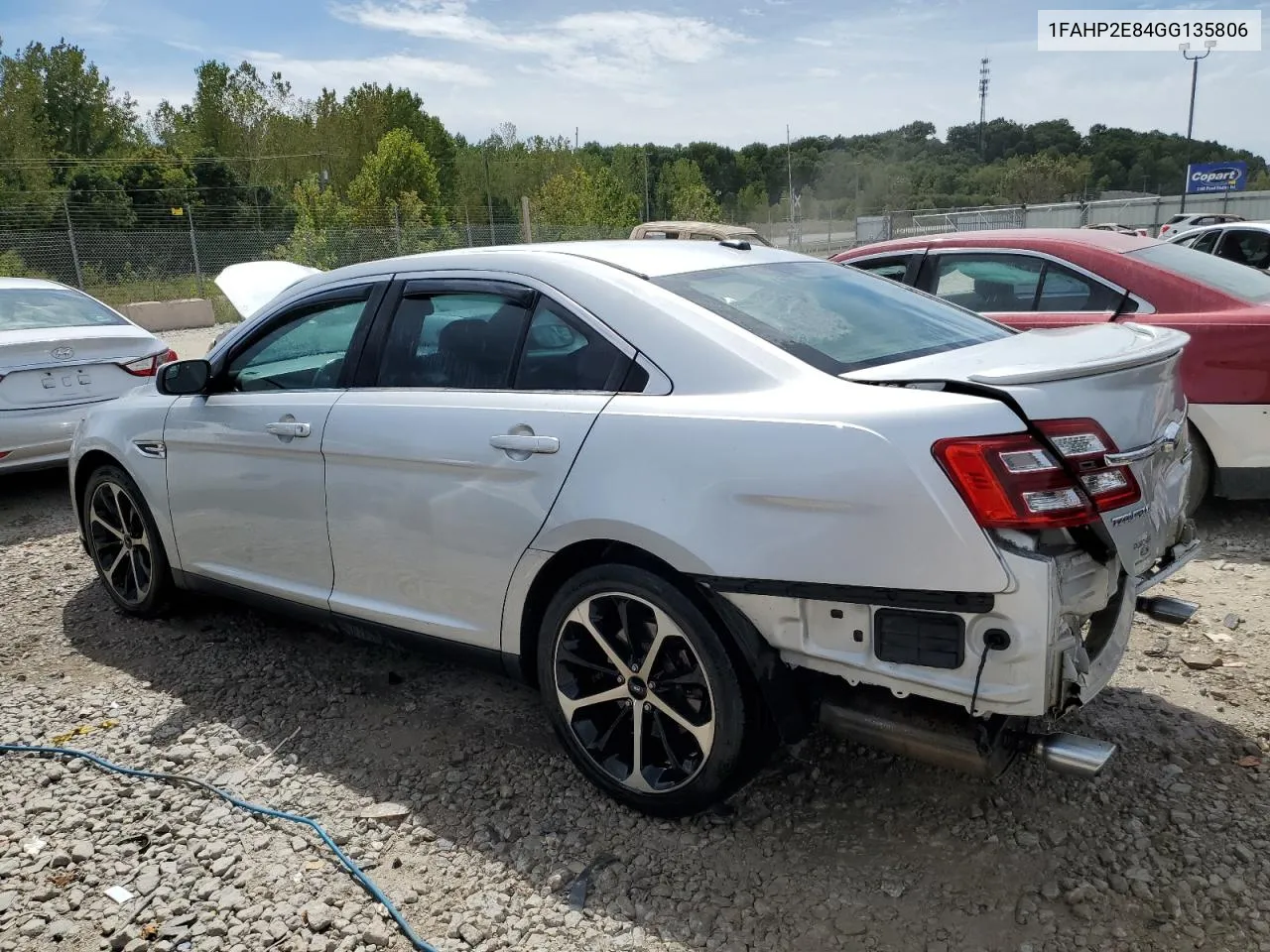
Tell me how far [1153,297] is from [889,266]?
1.56 m

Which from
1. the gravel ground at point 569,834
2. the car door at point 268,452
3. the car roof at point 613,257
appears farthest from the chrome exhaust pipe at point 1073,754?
the car door at point 268,452

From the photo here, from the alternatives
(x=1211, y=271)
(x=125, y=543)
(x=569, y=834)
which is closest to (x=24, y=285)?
(x=125, y=543)

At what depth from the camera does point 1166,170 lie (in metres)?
60.3

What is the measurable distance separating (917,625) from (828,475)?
0.40 m

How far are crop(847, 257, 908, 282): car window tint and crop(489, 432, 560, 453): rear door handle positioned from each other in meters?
3.86

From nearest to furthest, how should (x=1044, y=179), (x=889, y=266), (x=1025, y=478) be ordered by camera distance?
(x=1025, y=478) → (x=889, y=266) → (x=1044, y=179)

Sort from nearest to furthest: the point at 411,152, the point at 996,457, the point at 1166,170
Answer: the point at 996,457
the point at 411,152
the point at 1166,170

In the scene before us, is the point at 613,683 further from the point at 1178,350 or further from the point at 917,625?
the point at 1178,350

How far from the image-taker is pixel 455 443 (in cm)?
304

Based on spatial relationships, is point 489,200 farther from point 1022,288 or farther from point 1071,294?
point 1071,294

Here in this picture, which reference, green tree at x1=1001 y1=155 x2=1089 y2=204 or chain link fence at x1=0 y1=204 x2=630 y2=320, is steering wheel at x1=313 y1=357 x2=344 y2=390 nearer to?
chain link fence at x1=0 y1=204 x2=630 y2=320

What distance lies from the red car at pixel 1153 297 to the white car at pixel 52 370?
495 centimetres

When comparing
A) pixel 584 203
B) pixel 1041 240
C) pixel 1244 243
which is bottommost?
pixel 1244 243

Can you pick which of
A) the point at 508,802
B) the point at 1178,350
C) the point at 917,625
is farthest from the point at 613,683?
the point at 1178,350
